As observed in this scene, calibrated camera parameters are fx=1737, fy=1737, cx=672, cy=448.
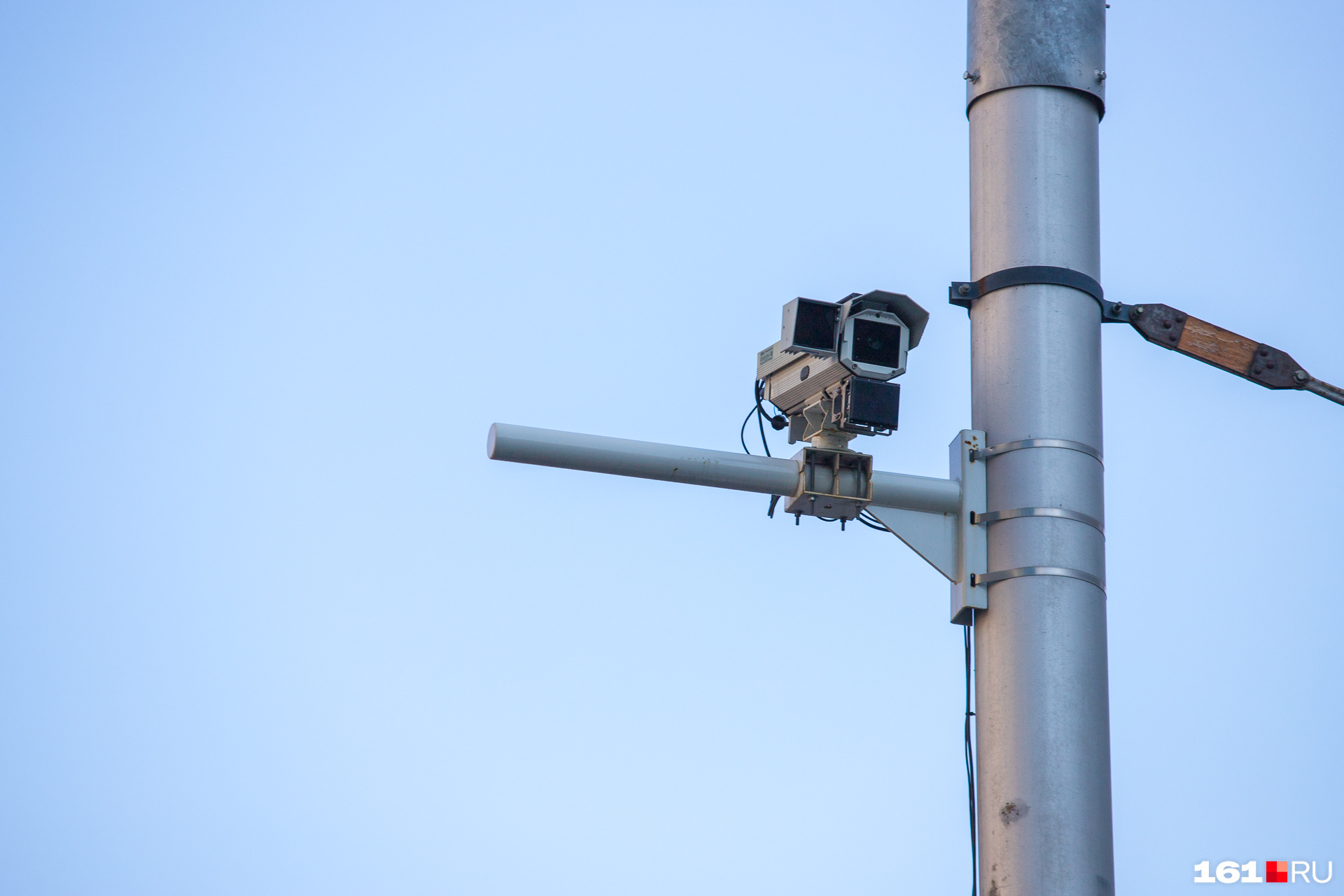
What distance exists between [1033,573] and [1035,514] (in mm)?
218

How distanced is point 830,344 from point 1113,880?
206cm

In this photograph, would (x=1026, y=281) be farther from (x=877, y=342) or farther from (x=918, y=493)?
(x=918, y=493)

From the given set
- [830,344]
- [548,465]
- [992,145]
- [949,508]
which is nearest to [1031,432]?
[949,508]

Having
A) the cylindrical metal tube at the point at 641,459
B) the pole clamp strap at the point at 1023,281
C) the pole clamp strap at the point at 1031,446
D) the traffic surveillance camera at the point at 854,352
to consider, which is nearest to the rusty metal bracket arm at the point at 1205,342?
the pole clamp strap at the point at 1023,281

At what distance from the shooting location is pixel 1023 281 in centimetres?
641

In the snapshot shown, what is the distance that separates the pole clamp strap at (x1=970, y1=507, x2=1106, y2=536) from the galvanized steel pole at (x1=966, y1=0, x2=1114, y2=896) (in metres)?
0.02

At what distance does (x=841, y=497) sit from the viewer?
604cm

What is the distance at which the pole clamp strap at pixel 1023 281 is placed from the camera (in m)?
6.40

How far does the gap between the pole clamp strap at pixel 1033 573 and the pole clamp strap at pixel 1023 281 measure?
→ 3.58 ft

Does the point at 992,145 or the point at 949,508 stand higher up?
the point at 992,145

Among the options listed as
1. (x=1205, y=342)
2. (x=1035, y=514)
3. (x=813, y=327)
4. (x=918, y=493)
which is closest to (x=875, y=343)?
(x=813, y=327)

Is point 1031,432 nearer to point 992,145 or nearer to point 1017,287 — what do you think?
point 1017,287

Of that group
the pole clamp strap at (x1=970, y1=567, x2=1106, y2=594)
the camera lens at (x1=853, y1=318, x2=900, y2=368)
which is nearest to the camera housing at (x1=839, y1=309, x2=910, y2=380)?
the camera lens at (x1=853, y1=318, x2=900, y2=368)

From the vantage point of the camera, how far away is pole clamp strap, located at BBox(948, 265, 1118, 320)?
21.0ft
